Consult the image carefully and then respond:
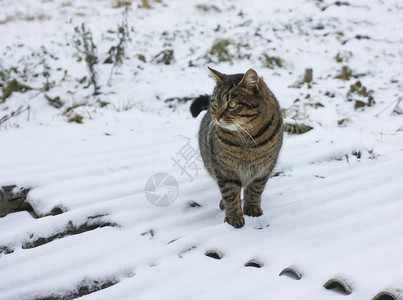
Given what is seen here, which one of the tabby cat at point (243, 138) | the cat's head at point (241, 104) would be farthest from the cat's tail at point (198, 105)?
the cat's head at point (241, 104)

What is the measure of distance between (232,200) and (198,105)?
917mm

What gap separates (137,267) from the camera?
1.79 m

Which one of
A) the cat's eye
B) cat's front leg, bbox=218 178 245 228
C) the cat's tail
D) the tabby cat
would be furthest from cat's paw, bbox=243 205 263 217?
the cat's tail

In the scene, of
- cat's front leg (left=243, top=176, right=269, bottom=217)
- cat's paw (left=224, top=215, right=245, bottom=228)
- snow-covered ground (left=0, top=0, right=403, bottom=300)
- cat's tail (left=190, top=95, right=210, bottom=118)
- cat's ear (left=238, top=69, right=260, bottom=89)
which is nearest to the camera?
snow-covered ground (left=0, top=0, right=403, bottom=300)

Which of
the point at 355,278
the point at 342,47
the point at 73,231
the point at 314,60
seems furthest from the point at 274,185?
the point at 342,47

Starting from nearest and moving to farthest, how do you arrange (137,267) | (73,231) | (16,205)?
(137,267) < (73,231) < (16,205)

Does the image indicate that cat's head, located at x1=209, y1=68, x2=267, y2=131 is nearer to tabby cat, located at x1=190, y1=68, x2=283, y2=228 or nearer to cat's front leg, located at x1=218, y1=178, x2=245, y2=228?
tabby cat, located at x1=190, y1=68, x2=283, y2=228

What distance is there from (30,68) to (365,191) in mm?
5682

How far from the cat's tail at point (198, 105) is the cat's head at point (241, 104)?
696mm

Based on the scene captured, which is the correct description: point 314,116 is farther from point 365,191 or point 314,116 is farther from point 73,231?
point 73,231

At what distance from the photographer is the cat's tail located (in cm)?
278

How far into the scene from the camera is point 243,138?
2094 mm

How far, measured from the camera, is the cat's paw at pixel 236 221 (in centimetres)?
214

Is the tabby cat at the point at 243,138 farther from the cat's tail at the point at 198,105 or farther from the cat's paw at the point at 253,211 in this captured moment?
the cat's tail at the point at 198,105
